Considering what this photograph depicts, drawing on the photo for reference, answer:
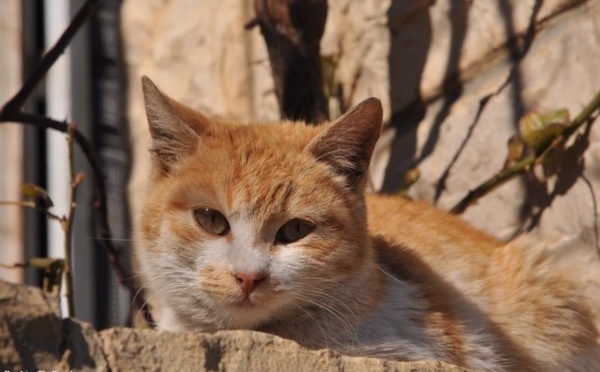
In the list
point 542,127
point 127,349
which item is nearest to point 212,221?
point 127,349

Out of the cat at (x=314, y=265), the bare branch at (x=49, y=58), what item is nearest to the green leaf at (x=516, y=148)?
the cat at (x=314, y=265)

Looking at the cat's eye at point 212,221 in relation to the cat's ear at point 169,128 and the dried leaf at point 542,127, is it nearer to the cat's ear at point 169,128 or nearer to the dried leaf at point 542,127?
the cat's ear at point 169,128

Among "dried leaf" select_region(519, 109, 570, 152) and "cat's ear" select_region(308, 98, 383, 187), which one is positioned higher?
"dried leaf" select_region(519, 109, 570, 152)

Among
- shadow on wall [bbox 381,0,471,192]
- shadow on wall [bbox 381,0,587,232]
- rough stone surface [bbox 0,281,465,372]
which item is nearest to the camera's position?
rough stone surface [bbox 0,281,465,372]

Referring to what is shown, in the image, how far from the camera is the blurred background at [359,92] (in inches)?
144

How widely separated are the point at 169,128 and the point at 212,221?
11.8 inches

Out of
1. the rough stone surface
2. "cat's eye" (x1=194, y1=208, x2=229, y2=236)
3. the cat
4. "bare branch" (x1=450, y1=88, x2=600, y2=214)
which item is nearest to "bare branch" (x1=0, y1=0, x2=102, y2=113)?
the cat

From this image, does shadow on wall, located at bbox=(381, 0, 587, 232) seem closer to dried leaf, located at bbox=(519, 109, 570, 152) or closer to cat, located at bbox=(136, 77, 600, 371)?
dried leaf, located at bbox=(519, 109, 570, 152)

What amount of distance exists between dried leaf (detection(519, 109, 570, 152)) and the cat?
1.53ft

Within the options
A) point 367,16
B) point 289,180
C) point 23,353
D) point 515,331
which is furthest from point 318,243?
point 367,16

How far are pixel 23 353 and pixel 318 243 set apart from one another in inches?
A: 41.6

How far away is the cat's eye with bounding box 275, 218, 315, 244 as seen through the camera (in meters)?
2.83

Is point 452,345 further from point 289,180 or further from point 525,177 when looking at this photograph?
point 525,177

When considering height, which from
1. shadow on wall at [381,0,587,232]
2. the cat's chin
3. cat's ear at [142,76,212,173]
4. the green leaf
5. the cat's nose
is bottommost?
the cat's chin
